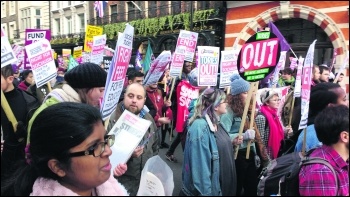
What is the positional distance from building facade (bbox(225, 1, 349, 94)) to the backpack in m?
12.0

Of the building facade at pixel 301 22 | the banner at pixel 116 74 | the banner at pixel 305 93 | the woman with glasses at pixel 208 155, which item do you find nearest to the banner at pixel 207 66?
the woman with glasses at pixel 208 155

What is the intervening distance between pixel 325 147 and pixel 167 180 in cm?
118

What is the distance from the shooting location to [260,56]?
11.8 ft

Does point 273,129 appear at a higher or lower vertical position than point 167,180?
lower

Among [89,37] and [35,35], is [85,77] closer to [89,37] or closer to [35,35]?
[35,35]

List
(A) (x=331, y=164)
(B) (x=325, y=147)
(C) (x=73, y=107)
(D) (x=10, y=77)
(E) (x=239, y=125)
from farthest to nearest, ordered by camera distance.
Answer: (E) (x=239, y=125) < (D) (x=10, y=77) < (B) (x=325, y=147) < (A) (x=331, y=164) < (C) (x=73, y=107)

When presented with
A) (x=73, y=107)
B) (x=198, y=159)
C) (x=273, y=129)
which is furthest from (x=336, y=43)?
(x=73, y=107)

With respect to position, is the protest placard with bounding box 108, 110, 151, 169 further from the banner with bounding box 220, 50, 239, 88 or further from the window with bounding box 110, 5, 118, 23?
the window with bounding box 110, 5, 118, 23

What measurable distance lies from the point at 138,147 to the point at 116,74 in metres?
0.69

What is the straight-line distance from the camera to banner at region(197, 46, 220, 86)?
5125 mm

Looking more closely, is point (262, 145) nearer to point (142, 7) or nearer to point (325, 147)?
point (325, 147)

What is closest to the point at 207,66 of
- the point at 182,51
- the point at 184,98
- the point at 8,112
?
the point at 184,98

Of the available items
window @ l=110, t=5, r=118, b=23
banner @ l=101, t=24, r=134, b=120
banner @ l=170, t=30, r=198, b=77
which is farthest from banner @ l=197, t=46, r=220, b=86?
window @ l=110, t=5, r=118, b=23

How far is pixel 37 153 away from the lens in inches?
55.5
